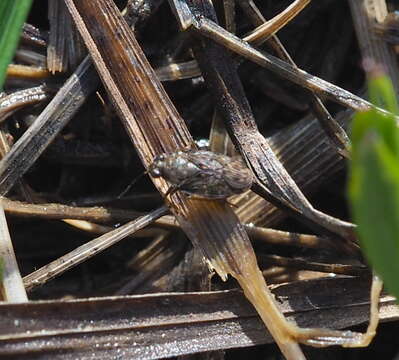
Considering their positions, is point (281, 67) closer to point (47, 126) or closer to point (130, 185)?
point (130, 185)

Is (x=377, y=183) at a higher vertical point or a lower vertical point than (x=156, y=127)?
higher

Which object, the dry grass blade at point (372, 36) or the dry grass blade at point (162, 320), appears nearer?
the dry grass blade at point (162, 320)

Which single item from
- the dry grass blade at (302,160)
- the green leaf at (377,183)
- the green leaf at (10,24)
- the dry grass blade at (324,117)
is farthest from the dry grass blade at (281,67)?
the green leaf at (377,183)

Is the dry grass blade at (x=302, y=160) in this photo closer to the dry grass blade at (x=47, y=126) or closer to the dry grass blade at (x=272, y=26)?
the dry grass blade at (x=272, y=26)

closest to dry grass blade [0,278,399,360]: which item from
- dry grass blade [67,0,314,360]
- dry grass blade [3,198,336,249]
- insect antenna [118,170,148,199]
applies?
dry grass blade [67,0,314,360]

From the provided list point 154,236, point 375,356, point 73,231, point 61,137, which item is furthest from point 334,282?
point 61,137

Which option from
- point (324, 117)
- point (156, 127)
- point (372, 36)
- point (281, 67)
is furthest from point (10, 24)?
point (372, 36)
